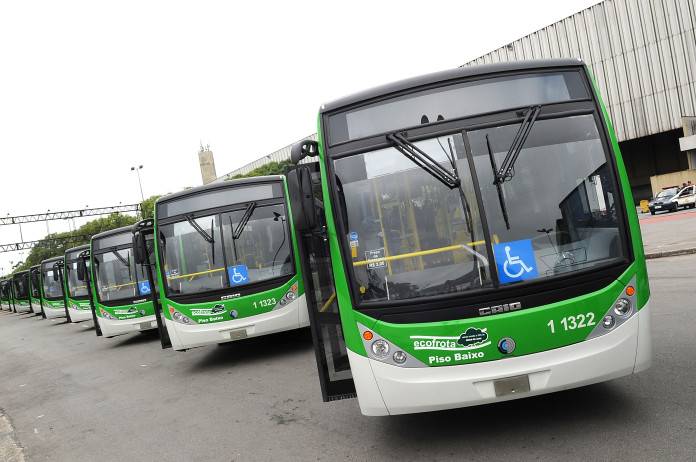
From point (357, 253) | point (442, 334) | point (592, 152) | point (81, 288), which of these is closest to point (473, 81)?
point (592, 152)

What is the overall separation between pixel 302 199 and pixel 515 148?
1.64 metres

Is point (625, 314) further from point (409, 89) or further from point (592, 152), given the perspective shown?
point (409, 89)

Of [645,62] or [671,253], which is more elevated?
[645,62]

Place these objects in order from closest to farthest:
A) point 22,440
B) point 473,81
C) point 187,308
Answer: point 473,81 < point 22,440 < point 187,308

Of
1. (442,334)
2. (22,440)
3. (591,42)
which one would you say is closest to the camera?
(442,334)

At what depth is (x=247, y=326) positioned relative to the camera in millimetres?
9438

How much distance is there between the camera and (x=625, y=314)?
447 centimetres

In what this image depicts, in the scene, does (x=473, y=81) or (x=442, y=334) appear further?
(x=473, y=81)

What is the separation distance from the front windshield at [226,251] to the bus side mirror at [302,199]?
4739 millimetres

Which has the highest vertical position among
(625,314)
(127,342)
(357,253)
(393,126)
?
(393,126)

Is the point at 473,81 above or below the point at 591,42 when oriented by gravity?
below

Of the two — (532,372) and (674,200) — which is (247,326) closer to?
(532,372)

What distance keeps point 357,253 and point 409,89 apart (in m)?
1.31

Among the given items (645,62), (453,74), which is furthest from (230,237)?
(645,62)
